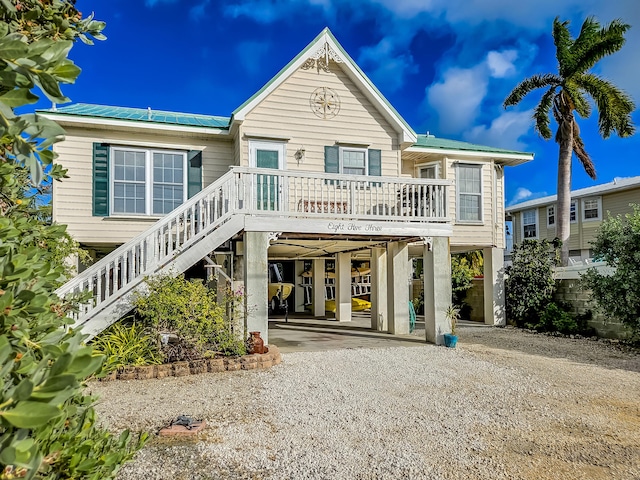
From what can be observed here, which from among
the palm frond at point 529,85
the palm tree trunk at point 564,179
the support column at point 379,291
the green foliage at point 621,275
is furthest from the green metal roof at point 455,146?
the green foliage at point 621,275

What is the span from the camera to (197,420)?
211 inches

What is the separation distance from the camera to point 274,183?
1048 centimetres

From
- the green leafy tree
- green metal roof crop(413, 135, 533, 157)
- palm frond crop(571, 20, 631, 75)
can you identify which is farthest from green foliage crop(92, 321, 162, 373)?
palm frond crop(571, 20, 631, 75)

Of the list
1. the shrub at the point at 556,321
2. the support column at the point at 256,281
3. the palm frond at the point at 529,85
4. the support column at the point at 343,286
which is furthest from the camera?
the palm frond at the point at 529,85

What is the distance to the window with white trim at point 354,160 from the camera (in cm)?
1270

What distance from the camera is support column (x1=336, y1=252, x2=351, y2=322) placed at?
632 inches

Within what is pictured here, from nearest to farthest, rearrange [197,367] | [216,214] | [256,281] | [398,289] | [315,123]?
[197,367] < [216,214] < [256,281] < [315,123] < [398,289]

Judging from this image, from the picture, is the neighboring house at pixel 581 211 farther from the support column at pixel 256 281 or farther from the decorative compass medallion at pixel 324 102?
the support column at pixel 256 281

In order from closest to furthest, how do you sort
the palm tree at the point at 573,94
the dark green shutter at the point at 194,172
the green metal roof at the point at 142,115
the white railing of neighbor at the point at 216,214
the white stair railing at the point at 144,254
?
1. the white stair railing at the point at 144,254
2. the white railing of neighbor at the point at 216,214
3. the green metal roof at the point at 142,115
4. the dark green shutter at the point at 194,172
5. the palm tree at the point at 573,94

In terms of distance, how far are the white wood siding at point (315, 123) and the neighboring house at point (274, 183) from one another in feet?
0.10

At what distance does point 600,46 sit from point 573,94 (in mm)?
1778

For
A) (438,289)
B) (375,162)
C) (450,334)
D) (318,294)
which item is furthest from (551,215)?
(450,334)

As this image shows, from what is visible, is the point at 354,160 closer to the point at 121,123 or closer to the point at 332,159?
the point at 332,159

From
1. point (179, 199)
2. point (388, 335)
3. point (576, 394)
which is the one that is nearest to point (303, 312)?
point (388, 335)
